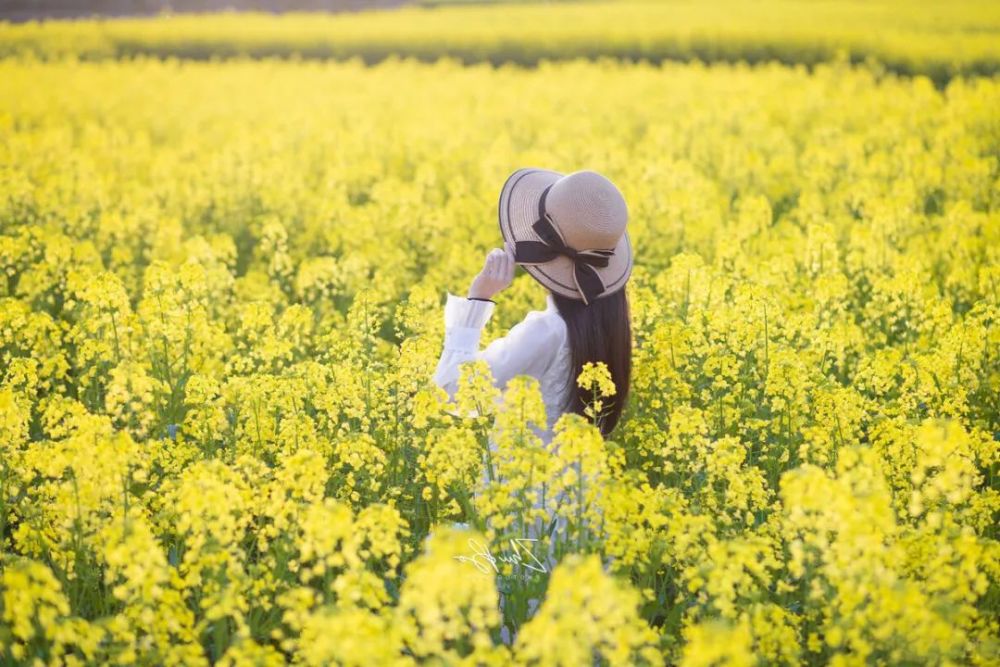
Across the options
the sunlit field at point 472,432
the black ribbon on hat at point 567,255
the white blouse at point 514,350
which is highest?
the black ribbon on hat at point 567,255

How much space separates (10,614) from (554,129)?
10.4 meters

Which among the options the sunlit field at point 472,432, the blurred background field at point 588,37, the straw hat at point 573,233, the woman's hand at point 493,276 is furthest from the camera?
the blurred background field at point 588,37

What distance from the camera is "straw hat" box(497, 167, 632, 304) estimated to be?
11.9 ft

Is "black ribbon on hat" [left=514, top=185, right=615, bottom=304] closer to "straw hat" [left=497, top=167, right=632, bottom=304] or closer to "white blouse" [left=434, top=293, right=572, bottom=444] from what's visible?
"straw hat" [left=497, top=167, right=632, bottom=304]

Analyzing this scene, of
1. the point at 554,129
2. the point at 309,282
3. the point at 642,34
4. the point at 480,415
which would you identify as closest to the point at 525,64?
the point at 642,34

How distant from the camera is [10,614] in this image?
241 centimetres

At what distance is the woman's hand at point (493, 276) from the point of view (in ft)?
12.4

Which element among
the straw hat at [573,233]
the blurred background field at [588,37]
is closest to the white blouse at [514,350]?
the straw hat at [573,233]

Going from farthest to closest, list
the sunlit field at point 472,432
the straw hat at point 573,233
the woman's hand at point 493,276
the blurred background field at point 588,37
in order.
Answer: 1. the blurred background field at point 588,37
2. the woman's hand at point 493,276
3. the straw hat at point 573,233
4. the sunlit field at point 472,432

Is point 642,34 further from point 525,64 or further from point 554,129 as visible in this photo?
point 554,129

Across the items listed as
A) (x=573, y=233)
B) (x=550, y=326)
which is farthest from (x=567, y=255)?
(x=550, y=326)

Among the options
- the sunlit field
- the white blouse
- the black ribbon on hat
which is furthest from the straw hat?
the sunlit field

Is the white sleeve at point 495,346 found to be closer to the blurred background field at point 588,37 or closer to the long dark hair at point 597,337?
the long dark hair at point 597,337

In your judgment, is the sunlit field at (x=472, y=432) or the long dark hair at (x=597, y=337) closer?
the sunlit field at (x=472, y=432)
